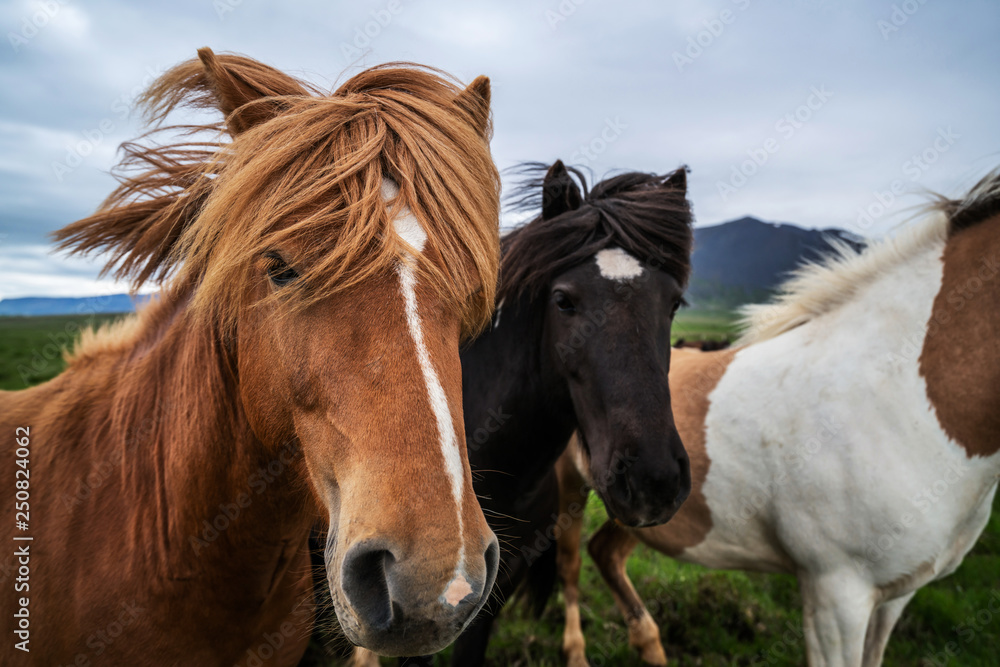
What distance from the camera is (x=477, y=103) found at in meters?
1.99

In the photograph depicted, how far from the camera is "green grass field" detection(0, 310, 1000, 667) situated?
4.41 m

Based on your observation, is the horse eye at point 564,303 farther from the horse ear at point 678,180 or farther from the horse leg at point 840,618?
the horse leg at point 840,618

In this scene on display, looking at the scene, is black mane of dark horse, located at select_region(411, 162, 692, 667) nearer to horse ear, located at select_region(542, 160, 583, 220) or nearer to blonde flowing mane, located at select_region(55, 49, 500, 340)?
horse ear, located at select_region(542, 160, 583, 220)

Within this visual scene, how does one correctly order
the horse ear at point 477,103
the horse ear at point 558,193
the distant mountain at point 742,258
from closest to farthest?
the horse ear at point 477,103 → the horse ear at point 558,193 → the distant mountain at point 742,258

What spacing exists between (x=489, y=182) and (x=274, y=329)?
0.86 m

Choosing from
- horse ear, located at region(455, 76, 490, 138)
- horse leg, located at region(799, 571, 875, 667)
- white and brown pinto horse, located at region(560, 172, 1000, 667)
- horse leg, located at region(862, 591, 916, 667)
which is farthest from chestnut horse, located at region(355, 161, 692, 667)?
horse leg, located at region(862, 591, 916, 667)

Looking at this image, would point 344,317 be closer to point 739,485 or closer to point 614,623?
point 739,485

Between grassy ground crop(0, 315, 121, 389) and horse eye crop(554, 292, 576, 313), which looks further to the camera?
horse eye crop(554, 292, 576, 313)

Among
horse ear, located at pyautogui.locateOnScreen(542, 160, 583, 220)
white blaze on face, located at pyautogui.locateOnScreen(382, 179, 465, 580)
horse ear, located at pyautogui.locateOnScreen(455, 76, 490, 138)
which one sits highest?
horse ear, located at pyautogui.locateOnScreen(455, 76, 490, 138)

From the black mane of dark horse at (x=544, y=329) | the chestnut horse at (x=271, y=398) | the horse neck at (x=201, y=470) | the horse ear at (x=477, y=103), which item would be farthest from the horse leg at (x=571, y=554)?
the horse ear at (x=477, y=103)

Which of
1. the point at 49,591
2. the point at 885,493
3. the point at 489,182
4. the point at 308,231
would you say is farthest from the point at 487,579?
the point at 885,493

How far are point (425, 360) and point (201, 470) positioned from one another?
1.06m

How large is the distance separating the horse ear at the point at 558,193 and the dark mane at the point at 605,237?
0.05 meters

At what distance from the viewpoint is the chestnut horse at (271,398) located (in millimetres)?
1151
